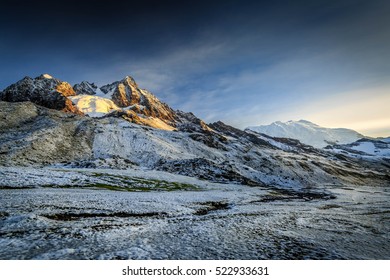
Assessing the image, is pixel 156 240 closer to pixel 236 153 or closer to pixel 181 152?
pixel 181 152

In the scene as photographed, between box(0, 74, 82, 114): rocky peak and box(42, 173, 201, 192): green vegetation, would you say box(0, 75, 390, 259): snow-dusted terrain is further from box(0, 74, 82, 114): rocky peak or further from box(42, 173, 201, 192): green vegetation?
box(0, 74, 82, 114): rocky peak

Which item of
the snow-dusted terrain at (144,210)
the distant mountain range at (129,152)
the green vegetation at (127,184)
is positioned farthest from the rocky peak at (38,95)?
Result: the green vegetation at (127,184)

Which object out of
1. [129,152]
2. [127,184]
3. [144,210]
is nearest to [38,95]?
[129,152]

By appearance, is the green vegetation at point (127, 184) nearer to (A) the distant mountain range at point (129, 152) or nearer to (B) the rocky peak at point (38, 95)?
(A) the distant mountain range at point (129, 152)

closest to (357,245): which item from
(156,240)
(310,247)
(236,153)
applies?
(310,247)

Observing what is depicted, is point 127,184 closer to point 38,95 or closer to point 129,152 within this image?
point 129,152

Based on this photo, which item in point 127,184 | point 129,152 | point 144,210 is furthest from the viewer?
point 129,152

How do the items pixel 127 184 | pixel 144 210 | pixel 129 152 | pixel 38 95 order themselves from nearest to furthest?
1. pixel 144 210
2. pixel 127 184
3. pixel 129 152
4. pixel 38 95

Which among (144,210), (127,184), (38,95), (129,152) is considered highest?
(38,95)

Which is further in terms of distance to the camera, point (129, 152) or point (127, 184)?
point (129, 152)

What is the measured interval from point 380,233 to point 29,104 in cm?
14426

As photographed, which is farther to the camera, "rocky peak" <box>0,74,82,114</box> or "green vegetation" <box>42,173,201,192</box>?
"rocky peak" <box>0,74,82,114</box>

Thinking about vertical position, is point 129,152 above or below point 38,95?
below

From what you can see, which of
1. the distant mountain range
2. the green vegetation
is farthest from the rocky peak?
the green vegetation
